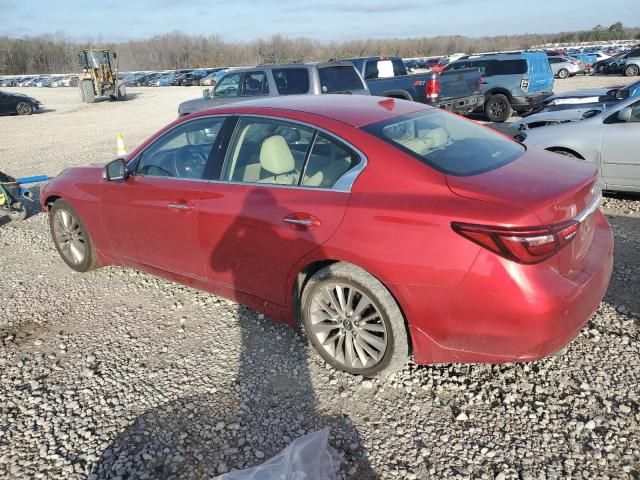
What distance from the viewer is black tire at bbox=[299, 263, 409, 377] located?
2883 mm

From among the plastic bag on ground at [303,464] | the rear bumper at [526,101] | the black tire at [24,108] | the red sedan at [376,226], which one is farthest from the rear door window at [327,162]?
the black tire at [24,108]

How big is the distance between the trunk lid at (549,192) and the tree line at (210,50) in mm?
80388

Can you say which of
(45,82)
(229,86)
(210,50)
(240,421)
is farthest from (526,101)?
(210,50)

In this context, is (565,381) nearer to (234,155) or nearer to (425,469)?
(425,469)

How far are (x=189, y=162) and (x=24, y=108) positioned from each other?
89.8 feet

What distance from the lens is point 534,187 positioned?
2.74 meters

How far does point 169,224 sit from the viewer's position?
3.92m

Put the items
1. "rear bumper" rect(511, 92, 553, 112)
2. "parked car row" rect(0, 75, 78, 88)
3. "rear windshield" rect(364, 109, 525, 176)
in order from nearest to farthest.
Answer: "rear windshield" rect(364, 109, 525, 176)
"rear bumper" rect(511, 92, 553, 112)
"parked car row" rect(0, 75, 78, 88)

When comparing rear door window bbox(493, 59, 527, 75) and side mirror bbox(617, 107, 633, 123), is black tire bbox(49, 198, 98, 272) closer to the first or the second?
side mirror bbox(617, 107, 633, 123)

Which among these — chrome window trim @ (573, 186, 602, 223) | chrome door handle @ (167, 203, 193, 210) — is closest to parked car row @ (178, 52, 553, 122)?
chrome door handle @ (167, 203, 193, 210)

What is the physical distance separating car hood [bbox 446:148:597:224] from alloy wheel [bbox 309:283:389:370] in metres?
0.87

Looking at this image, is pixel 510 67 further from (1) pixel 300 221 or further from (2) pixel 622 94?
(1) pixel 300 221

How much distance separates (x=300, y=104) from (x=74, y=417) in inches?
96.9

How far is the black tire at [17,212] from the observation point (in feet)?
23.3
